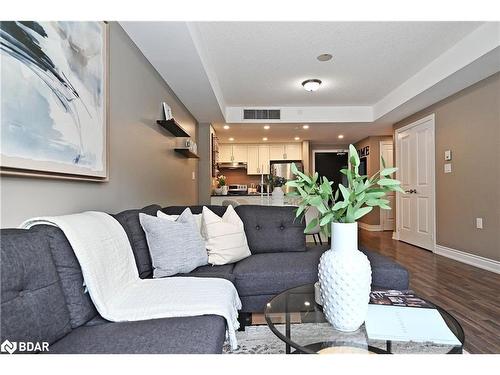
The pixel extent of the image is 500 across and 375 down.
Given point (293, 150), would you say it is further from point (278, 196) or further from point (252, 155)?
point (278, 196)

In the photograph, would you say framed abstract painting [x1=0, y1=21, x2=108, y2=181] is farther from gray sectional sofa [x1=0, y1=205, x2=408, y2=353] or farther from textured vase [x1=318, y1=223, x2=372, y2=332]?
textured vase [x1=318, y1=223, x2=372, y2=332]

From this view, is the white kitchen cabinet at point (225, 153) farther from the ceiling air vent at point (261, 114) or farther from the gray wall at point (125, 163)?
the gray wall at point (125, 163)

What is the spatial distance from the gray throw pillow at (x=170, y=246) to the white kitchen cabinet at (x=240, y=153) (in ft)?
19.8

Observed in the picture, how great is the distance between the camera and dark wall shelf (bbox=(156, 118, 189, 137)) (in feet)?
10.1

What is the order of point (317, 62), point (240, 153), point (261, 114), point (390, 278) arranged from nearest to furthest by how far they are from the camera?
point (390, 278) → point (317, 62) → point (261, 114) → point (240, 153)

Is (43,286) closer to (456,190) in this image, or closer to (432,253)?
(456,190)

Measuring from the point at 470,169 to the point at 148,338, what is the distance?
4.30m

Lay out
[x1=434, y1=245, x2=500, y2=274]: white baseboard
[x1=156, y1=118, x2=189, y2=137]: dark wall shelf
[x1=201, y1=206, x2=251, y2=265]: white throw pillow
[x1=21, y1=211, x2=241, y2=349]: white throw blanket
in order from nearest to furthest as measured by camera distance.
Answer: [x1=21, y1=211, x2=241, y2=349]: white throw blanket → [x1=201, y1=206, x2=251, y2=265]: white throw pillow → [x1=156, y1=118, x2=189, y2=137]: dark wall shelf → [x1=434, y1=245, x2=500, y2=274]: white baseboard

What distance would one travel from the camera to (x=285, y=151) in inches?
316

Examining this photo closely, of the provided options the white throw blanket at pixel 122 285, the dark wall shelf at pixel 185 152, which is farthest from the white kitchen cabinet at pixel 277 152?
the white throw blanket at pixel 122 285

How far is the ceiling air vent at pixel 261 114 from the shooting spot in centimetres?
543

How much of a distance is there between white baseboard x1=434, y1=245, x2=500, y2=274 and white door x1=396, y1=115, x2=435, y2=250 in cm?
28

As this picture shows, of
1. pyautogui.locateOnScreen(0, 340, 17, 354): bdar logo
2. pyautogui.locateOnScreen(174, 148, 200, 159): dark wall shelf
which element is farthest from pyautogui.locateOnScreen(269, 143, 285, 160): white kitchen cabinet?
pyautogui.locateOnScreen(0, 340, 17, 354): bdar logo

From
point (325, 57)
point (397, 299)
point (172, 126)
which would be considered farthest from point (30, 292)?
point (325, 57)
